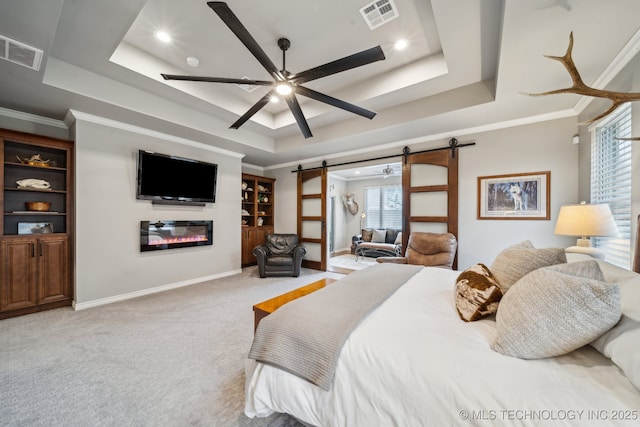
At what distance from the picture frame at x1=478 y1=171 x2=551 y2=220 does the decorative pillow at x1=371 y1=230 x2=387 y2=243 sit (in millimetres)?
3856

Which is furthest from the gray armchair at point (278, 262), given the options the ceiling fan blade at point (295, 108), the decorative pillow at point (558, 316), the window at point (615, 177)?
the window at point (615, 177)

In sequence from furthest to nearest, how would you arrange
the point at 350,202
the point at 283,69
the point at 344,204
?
1. the point at 344,204
2. the point at 350,202
3. the point at 283,69

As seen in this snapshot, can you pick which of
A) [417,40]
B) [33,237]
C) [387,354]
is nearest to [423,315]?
[387,354]

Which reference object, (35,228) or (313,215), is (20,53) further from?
(313,215)

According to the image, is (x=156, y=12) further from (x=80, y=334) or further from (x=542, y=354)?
(x=542, y=354)

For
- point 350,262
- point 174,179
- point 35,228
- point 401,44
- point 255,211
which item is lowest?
point 350,262

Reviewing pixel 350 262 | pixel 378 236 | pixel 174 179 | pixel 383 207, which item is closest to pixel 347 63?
pixel 174 179

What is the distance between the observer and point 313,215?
18.1 feet

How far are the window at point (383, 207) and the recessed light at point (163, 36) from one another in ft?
22.1

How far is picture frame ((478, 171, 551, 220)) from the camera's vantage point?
3.17m

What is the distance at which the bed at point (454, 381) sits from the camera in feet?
2.49

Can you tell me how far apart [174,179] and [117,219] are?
3.17 feet

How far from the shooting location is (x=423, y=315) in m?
1.35

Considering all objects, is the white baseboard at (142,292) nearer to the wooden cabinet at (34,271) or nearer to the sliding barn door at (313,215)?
the wooden cabinet at (34,271)
